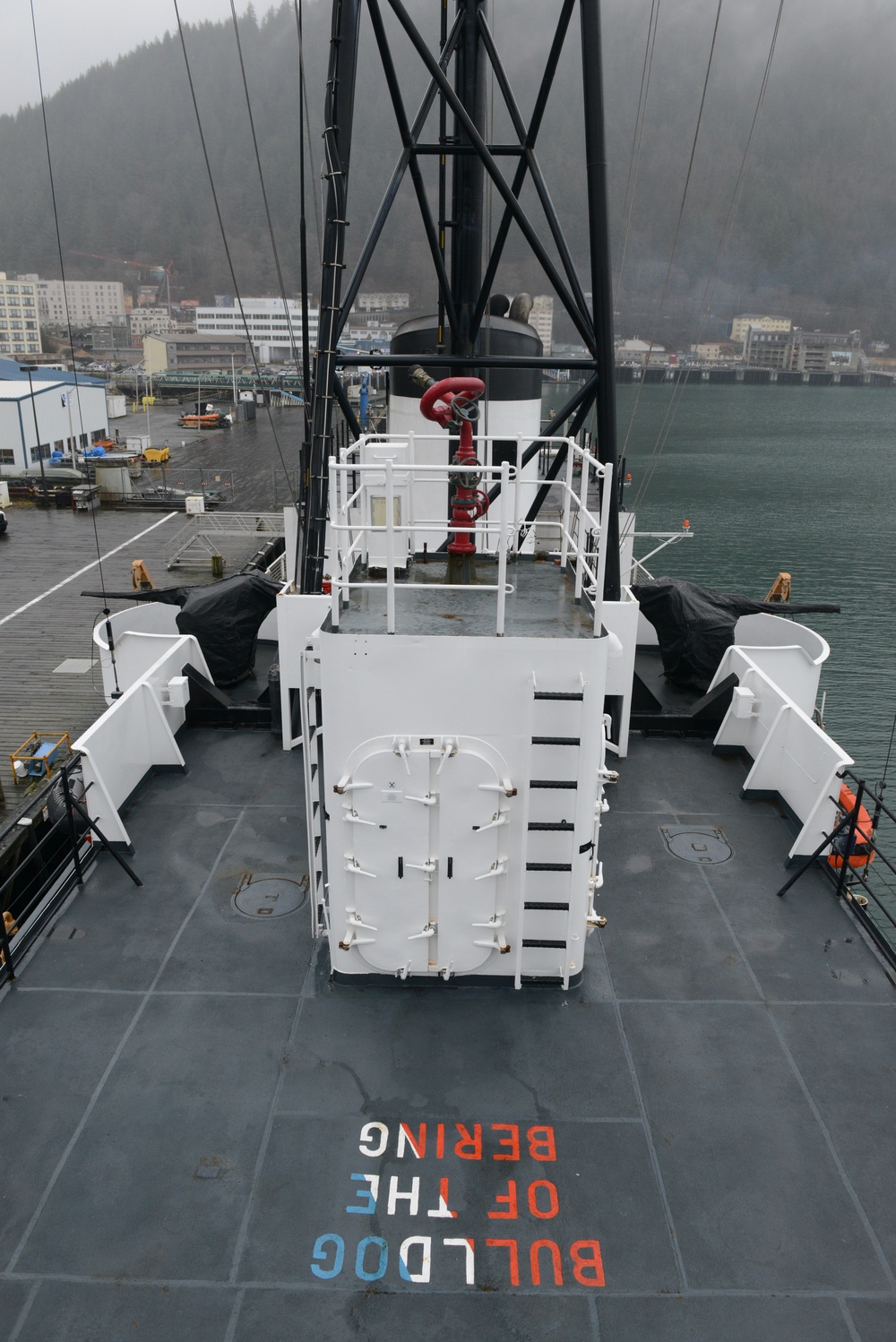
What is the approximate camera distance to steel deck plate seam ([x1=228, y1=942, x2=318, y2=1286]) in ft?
19.7

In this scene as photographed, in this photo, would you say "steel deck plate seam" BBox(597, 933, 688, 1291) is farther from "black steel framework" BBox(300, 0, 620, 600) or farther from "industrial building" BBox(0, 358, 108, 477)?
"industrial building" BBox(0, 358, 108, 477)

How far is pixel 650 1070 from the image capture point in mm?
7551

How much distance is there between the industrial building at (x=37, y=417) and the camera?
5603cm

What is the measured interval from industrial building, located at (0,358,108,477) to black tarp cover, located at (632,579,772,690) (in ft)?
146

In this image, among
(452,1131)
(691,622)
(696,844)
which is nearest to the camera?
→ (452,1131)

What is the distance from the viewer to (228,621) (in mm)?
16516

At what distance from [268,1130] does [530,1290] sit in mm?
2289

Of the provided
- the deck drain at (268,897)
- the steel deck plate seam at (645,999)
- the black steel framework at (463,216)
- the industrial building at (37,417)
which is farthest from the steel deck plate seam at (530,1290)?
the industrial building at (37,417)

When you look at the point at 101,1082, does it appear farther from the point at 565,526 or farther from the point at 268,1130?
the point at 565,526

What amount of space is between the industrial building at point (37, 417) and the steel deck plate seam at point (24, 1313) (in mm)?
52234

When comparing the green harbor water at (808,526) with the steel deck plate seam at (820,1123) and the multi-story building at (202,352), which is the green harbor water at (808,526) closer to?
the steel deck plate seam at (820,1123)

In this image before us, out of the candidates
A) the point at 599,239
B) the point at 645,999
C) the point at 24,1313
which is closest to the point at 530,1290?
the point at 645,999

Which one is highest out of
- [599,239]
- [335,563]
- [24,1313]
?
[599,239]

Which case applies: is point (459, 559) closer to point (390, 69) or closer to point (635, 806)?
point (635, 806)
